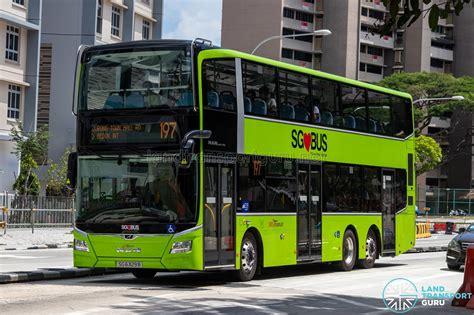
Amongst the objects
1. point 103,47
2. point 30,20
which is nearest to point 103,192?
point 103,47

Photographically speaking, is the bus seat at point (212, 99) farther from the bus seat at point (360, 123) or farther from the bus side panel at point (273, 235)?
the bus seat at point (360, 123)

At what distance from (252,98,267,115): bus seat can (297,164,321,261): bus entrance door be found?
6.28ft

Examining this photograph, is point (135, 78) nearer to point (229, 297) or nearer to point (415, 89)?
point (229, 297)

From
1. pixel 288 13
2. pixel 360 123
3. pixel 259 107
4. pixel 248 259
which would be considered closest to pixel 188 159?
pixel 259 107

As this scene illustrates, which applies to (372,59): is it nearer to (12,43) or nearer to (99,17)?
(99,17)

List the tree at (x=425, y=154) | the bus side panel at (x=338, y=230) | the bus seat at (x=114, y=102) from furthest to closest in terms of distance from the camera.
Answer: the tree at (x=425, y=154) < the bus side panel at (x=338, y=230) < the bus seat at (x=114, y=102)

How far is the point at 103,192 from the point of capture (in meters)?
16.2

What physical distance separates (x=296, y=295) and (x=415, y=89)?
241 ft

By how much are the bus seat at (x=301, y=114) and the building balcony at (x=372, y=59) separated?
7984 cm

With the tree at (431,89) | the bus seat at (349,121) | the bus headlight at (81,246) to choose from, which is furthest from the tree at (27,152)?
the tree at (431,89)

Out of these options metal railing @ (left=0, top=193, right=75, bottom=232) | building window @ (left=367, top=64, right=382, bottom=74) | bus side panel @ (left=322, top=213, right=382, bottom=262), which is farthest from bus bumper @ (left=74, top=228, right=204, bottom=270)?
building window @ (left=367, top=64, right=382, bottom=74)

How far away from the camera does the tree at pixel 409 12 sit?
9.85 meters

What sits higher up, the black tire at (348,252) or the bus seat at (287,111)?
the bus seat at (287,111)

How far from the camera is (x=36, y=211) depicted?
133 ft
